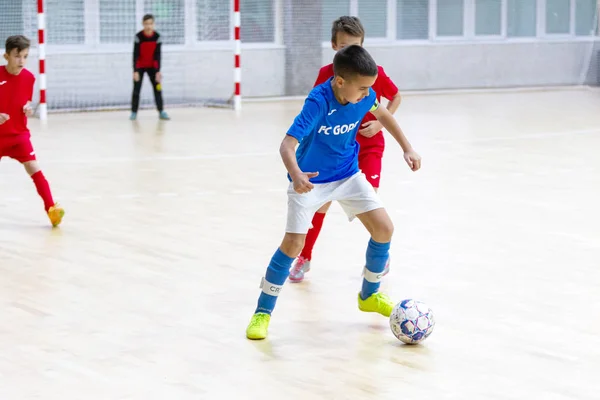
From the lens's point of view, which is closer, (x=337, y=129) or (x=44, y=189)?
(x=337, y=129)

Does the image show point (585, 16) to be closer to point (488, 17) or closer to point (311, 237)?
point (488, 17)

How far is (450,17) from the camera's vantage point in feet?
74.3

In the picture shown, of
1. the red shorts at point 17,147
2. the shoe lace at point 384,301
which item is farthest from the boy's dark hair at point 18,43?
the shoe lace at point 384,301

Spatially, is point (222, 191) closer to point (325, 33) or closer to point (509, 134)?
point (509, 134)

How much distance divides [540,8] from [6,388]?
21.3 metres

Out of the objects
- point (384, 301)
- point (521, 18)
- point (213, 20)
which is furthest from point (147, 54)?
point (384, 301)

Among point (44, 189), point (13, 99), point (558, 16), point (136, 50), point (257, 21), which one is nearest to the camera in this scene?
point (13, 99)

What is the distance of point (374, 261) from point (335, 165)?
57cm

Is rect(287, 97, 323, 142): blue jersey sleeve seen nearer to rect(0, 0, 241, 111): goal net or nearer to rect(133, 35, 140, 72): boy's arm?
rect(133, 35, 140, 72): boy's arm

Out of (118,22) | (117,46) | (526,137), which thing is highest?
(118,22)

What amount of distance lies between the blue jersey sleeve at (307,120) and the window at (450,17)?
18.3m

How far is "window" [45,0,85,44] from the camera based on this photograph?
17.2 m

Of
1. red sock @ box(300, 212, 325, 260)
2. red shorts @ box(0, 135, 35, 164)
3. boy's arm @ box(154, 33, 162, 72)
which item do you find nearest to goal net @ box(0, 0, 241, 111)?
boy's arm @ box(154, 33, 162, 72)

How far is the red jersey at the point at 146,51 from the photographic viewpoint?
15.8 m
